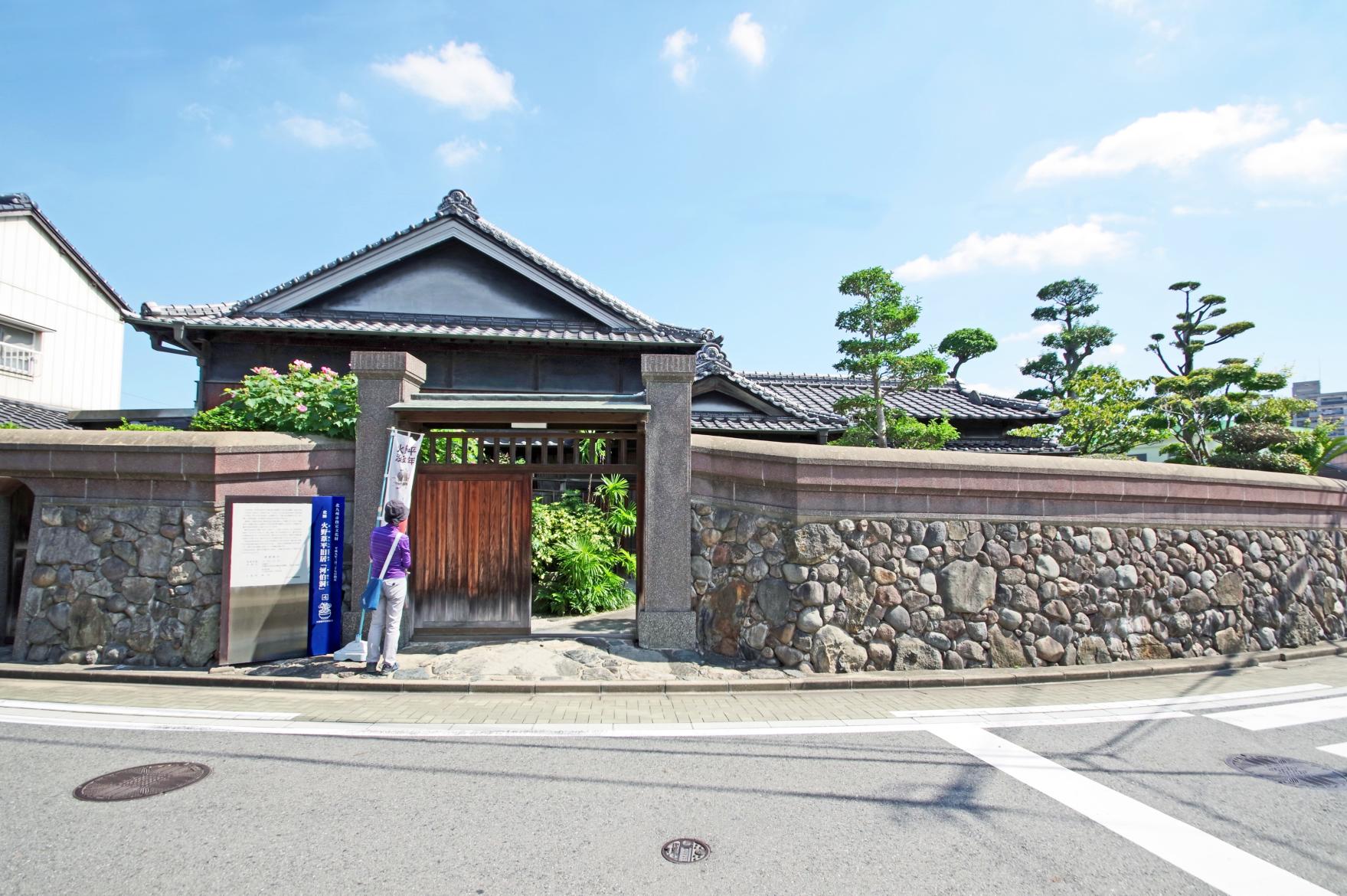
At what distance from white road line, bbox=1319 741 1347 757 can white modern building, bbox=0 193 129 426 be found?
73.4 feet

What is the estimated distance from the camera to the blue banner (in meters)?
7.85

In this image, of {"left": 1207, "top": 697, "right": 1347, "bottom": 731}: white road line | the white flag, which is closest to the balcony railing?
the white flag

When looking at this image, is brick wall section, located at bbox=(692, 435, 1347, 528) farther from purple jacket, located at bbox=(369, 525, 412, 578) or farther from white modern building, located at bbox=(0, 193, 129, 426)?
white modern building, located at bbox=(0, 193, 129, 426)

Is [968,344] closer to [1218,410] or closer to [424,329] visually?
[1218,410]

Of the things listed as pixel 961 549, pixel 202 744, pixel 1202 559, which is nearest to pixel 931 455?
pixel 961 549

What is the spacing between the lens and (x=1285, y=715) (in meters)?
6.73

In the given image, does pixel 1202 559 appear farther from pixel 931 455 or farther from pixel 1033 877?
pixel 1033 877

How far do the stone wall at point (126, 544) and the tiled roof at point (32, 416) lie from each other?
29.0 feet

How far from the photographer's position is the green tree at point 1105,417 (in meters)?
12.9

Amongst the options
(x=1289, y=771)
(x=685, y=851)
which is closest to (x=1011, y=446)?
(x=1289, y=771)

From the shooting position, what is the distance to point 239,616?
746cm

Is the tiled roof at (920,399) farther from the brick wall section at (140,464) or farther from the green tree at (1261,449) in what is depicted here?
the brick wall section at (140,464)

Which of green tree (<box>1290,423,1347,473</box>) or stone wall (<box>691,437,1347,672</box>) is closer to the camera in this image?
stone wall (<box>691,437,1347,672</box>)

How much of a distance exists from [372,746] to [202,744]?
1.21 metres
